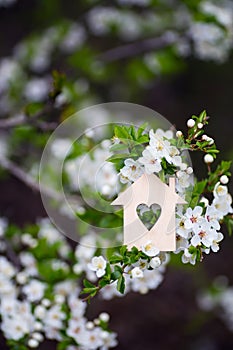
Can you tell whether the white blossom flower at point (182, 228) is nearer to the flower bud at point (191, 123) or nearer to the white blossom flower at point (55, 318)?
the flower bud at point (191, 123)

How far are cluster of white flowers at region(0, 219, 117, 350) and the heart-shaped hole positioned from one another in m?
0.41

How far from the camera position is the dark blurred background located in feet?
10.6

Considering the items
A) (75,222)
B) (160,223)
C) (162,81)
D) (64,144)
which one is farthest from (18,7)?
(160,223)

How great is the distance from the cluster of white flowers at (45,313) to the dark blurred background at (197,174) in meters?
0.69

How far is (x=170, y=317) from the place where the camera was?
3.32 m

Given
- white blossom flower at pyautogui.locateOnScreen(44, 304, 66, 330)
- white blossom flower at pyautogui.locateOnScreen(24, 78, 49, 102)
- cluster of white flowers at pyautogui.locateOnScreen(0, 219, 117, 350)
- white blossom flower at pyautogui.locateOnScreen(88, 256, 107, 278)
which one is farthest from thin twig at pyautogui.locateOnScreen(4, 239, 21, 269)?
white blossom flower at pyautogui.locateOnScreen(24, 78, 49, 102)

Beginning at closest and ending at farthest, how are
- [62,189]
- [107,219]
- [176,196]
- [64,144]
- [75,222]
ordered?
[176,196] < [107,219] < [75,222] < [62,189] < [64,144]

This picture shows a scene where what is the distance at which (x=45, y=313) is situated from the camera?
158 centimetres

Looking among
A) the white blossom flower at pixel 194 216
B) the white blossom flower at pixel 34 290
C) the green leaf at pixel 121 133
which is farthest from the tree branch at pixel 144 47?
the white blossom flower at pixel 194 216

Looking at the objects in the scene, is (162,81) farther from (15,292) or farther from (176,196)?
(176,196)

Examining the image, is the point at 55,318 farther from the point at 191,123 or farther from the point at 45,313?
the point at 191,123

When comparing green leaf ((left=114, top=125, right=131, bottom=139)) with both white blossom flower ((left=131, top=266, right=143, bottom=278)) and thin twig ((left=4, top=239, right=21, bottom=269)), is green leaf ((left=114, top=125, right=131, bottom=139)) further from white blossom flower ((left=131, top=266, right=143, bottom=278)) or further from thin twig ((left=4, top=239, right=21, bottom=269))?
A: thin twig ((left=4, top=239, right=21, bottom=269))

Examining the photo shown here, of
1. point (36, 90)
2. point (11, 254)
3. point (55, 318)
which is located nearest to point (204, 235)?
point (55, 318)

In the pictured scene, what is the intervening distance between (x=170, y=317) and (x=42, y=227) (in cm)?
156
